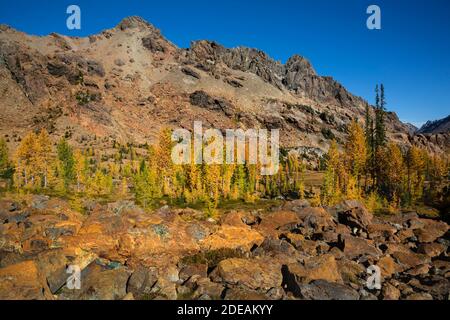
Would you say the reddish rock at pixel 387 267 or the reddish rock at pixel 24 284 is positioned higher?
the reddish rock at pixel 24 284

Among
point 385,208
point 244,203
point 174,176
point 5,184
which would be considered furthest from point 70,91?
point 385,208

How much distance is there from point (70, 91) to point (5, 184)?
128 metres

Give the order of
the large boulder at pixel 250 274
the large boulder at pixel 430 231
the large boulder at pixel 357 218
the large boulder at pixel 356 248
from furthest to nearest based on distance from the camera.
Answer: the large boulder at pixel 357 218 → the large boulder at pixel 430 231 → the large boulder at pixel 356 248 → the large boulder at pixel 250 274

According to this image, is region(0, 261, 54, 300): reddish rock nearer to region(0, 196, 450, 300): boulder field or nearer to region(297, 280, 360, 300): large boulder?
region(0, 196, 450, 300): boulder field

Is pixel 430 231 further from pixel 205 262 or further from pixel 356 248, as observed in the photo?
pixel 205 262

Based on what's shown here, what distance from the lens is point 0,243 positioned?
21922 mm

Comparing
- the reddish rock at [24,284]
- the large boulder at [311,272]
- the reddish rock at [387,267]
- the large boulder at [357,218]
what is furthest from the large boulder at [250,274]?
the large boulder at [357,218]

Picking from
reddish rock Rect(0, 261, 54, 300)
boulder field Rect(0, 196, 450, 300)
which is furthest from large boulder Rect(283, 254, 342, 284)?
reddish rock Rect(0, 261, 54, 300)

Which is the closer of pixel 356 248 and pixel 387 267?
pixel 387 267

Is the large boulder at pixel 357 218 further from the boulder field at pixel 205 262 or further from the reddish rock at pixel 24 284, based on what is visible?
the reddish rock at pixel 24 284

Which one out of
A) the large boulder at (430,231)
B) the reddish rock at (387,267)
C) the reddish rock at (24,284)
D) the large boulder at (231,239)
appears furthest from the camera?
the large boulder at (430,231)

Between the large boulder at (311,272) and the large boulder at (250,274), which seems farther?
the large boulder at (250,274)

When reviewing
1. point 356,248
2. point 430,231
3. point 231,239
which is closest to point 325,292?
point 356,248
